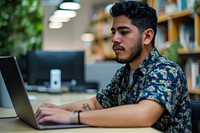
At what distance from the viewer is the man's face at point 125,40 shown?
1.58 meters

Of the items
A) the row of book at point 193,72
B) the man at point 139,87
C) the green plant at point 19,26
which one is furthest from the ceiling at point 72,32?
the man at point 139,87

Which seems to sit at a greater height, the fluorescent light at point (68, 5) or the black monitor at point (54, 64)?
the fluorescent light at point (68, 5)

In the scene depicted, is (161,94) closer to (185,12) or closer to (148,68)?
(148,68)

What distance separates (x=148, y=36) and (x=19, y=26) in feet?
9.06

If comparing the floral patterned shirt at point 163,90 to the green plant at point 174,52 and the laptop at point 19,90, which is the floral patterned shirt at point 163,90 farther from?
the green plant at point 174,52

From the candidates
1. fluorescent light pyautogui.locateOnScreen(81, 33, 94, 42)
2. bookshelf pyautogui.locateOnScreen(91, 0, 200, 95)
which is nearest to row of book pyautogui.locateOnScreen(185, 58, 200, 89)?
bookshelf pyautogui.locateOnScreen(91, 0, 200, 95)

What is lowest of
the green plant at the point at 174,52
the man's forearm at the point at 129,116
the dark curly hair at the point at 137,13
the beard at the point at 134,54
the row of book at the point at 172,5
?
the man's forearm at the point at 129,116

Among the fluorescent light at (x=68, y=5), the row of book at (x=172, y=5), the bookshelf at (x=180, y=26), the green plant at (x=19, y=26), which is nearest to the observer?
the bookshelf at (x=180, y=26)

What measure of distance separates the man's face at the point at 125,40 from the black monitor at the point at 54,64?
160cm

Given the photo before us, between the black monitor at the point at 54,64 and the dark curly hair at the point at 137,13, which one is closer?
the dark curly hair at the point at 137,13

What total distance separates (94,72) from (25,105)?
2565mm

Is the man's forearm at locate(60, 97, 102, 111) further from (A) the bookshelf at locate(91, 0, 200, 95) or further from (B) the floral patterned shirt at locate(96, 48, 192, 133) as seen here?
(A) the bookshelf at locate(91, 0, 200, 95)

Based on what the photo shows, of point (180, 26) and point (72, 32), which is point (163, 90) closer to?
point (180, 26)

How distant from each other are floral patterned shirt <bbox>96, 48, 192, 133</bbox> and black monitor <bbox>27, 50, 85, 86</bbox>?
146cm
